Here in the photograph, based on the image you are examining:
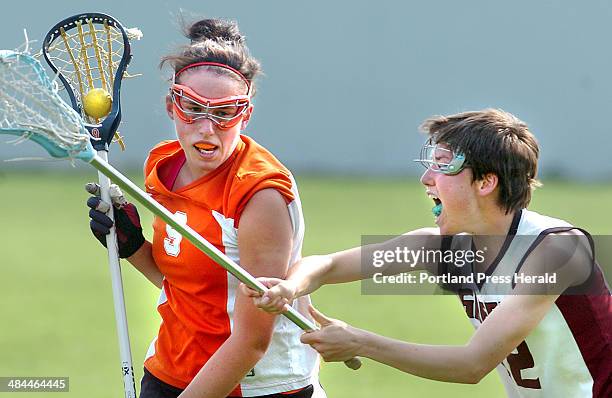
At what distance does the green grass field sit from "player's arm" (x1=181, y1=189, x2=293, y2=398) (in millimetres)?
1476

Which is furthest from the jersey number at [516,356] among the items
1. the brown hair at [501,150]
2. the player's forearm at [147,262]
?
the player's forearm at [147,262]

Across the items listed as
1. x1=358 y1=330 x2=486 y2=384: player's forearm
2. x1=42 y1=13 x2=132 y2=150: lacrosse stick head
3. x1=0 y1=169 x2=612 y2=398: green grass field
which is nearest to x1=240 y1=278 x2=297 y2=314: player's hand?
x1=358 y1=330 x2=486 y2=384: player's forearm

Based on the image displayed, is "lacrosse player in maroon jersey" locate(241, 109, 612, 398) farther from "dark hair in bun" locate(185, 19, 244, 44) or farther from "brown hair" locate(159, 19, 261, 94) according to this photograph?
"dark hair in bun" locate(185, 19, 244, 44)

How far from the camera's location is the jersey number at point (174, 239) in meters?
3.81

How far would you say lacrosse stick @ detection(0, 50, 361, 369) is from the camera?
335 cm

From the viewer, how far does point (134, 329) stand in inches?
355

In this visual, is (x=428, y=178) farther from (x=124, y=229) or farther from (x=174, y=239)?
(x=124, y=229)

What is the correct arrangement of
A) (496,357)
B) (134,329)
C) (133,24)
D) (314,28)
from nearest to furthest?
(496,357), (134,329), (133,24), (314,28)

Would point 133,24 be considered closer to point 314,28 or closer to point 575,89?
point 314,28

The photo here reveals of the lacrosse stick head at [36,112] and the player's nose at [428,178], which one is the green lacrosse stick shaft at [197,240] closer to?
the lacrosse stick head at [36,112]

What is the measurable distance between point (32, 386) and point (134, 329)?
2.07 meters

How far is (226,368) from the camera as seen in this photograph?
3.68 metres

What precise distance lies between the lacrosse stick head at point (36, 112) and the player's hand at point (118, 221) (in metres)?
0.63

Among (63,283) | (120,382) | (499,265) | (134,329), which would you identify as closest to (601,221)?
(63,283)
